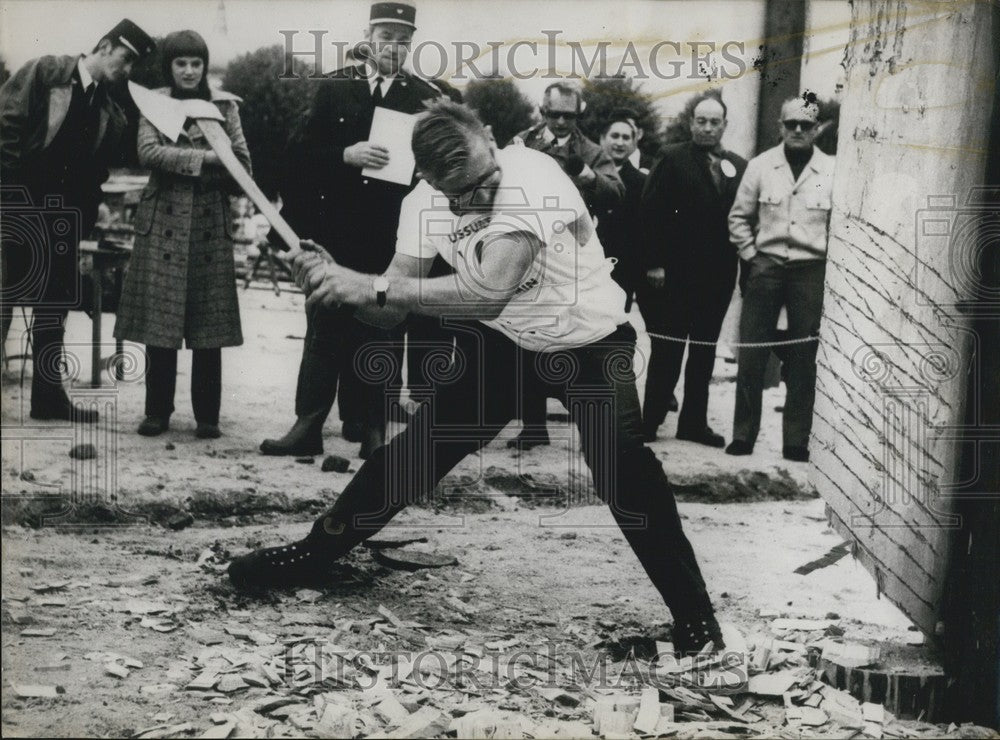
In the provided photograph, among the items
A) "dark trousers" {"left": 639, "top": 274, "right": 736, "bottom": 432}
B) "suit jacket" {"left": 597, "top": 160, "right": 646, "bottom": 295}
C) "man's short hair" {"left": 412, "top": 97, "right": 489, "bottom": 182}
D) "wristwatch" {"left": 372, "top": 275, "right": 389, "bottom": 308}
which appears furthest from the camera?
"dark trousers" {"left": 639, "top": 274, "right": 736, "bottom": 432}

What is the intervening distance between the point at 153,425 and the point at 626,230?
1997 millimetres

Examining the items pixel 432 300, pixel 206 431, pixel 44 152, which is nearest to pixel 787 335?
pixel 432 300

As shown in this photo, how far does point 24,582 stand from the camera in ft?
14.1

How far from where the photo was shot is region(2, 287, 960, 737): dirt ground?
4.17m

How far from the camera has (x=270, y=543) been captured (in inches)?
185

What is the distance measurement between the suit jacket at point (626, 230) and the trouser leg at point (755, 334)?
0.48 metres

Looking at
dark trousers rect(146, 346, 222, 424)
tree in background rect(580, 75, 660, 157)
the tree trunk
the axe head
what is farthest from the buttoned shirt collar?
the tree trunk

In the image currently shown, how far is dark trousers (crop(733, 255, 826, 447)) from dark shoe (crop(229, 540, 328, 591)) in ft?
6.15

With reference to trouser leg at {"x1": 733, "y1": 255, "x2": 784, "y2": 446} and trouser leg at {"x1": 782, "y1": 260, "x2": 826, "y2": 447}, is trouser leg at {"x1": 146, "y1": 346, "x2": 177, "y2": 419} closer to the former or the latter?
trouser leg at {"x1": 733, "y1": 255, "x2": 784, "y2": 446}

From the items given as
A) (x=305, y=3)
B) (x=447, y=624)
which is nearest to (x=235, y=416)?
(x=447, y=624)

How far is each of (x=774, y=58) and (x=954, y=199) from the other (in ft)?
2.78

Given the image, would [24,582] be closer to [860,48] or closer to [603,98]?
[603,98]

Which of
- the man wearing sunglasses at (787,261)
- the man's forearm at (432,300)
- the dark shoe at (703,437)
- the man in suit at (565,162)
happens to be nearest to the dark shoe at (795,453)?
the man wearing sunglasses at (787,261)

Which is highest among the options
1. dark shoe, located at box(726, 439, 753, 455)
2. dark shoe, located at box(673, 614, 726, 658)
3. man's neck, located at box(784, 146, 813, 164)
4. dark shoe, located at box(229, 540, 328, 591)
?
man's neck, located at box(784, 146, 813, 164)
